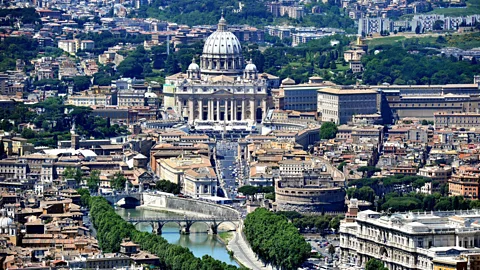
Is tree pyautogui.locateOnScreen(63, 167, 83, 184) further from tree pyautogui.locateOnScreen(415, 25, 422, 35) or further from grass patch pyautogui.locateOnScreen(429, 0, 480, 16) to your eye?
grass patch pyautogui.locateOnScreen(429, 0, 480, 16)

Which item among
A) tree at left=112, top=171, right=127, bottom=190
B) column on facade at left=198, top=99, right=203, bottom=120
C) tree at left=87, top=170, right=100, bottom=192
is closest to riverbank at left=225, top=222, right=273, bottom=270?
tree at left=87, top=170, right=100, bottom=192

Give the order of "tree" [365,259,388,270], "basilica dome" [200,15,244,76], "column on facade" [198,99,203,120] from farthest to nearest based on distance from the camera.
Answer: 1. "basilica dome" [200,15,244,76]
2. "column on facade" [198,99,203,120]
3. "tree" [365,259,388,270]

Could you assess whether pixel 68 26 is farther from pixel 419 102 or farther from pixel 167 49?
pixel 419 102

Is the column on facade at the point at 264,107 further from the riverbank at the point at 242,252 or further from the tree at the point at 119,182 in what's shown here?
the riverbank at the point at 242,252

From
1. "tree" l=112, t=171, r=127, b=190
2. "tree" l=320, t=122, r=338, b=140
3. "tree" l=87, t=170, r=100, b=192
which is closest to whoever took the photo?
"tree" l=87, t=170, r=100, b=192

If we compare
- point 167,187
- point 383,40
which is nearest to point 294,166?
point 167,187

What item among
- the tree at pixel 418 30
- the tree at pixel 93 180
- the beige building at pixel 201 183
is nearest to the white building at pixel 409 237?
the beige building at pixel 201 183

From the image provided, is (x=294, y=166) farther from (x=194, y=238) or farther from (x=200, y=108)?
(x=200, y=108)
